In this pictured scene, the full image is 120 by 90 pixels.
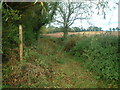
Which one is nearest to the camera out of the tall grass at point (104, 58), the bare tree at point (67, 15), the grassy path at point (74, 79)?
the grassy path at point (74, 79)

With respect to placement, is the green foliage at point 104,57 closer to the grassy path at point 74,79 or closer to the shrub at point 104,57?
the shrub at point 104,57

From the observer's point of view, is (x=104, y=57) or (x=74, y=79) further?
(x=104, y=57)

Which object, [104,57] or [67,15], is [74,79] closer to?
[104,57]

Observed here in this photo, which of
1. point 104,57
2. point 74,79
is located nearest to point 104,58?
point 104,57

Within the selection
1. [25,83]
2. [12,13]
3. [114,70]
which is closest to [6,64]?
[25,83]

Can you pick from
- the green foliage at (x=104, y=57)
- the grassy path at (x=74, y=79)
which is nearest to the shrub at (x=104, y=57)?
the green foliage at (x=104, y=57)

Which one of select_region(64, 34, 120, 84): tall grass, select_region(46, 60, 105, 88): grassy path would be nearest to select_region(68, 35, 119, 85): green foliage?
select_region(64, 34, 120, 84): tall grass

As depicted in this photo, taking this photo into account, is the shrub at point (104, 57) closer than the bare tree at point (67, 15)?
Yes

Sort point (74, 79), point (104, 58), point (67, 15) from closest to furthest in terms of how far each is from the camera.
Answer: point (74, 79), point (104, 58), point (67, 15)

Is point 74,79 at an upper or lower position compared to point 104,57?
lower

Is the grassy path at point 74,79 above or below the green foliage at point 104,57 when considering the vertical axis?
below

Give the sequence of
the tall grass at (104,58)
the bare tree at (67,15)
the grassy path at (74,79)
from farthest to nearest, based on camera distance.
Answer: the bare tree at (67,15) → the tall grass at (104,58) → the grassy path at (74,79)

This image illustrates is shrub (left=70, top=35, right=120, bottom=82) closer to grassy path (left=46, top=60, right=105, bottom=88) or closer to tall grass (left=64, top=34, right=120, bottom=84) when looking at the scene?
tall grass (left=64, top=34, right=120, bottom=84)

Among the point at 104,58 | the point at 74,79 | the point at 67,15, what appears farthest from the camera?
the point at 67,15
